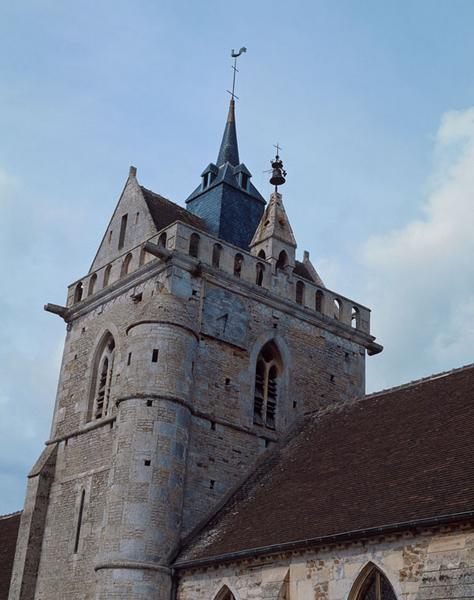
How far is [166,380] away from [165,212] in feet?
19.5

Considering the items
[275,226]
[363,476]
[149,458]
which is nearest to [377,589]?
[363,476]

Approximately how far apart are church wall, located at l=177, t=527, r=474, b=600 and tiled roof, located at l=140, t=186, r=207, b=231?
30.9 feet

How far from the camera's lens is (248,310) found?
21547mm

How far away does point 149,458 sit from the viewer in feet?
59.7

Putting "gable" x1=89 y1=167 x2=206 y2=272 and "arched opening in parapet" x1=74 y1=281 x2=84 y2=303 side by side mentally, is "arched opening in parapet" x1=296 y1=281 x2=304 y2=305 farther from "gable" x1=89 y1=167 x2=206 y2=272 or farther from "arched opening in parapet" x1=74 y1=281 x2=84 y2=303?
"arched opening in parapet" x1=74 y1=281 x2=84 y2=303

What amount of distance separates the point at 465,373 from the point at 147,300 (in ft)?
25.0

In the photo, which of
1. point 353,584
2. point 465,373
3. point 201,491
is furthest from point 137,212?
point 353,584

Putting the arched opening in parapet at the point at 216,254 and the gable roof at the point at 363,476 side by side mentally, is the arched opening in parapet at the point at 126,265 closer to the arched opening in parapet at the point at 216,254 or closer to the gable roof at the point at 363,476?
the arched opening in parapet at the point at 216,254

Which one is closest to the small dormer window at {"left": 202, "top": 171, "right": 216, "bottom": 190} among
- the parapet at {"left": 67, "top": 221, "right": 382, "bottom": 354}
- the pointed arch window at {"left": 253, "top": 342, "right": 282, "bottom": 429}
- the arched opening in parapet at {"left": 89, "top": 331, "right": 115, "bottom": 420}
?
the parapet at {"left": 67, "top": 221, "right": 382, "bottom": 354}

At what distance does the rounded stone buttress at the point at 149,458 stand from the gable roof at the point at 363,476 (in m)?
0.79

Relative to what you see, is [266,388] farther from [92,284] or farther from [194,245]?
[92,284]

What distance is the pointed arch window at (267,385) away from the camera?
2112 cm

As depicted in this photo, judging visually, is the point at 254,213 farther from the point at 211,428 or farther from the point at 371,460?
the point at 371,460

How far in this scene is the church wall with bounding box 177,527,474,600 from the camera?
479 inches
